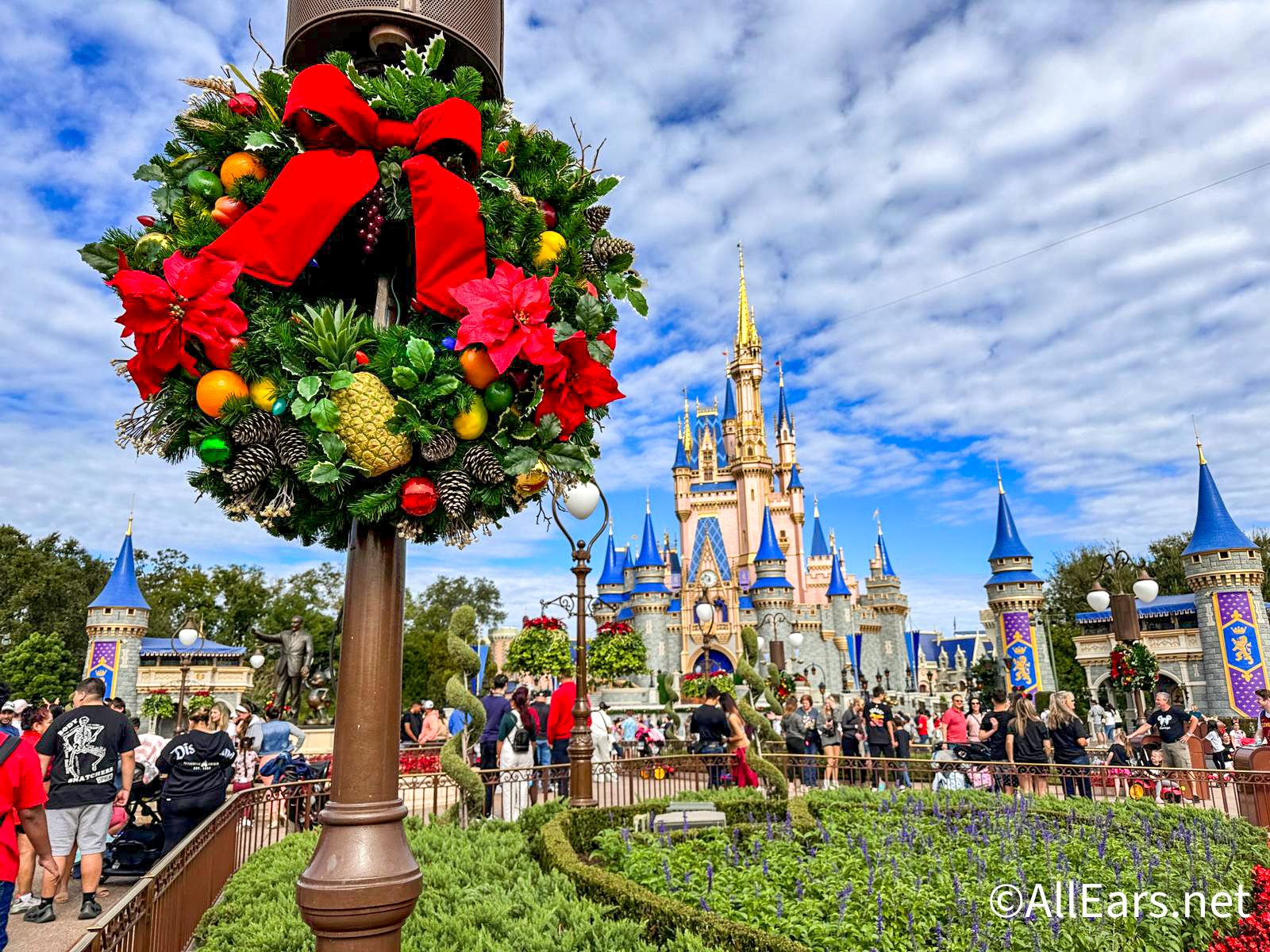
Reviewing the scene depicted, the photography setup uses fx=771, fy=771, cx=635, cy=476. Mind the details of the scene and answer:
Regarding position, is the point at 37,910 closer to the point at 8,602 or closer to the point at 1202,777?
the point at 1202,777

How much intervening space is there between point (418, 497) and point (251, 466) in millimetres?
461

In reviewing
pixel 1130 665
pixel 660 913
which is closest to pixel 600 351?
pixel 660 913

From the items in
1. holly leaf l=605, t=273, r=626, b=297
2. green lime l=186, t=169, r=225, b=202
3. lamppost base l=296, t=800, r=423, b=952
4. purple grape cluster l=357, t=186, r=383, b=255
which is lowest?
lamppost base l=296, t=800, r=423, b=952

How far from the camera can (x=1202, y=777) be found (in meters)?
10.3

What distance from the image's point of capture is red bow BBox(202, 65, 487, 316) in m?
2.09

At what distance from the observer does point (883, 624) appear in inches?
2351

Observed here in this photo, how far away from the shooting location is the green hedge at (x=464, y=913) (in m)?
3.88

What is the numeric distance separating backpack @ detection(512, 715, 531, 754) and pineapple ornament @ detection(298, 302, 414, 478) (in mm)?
9347

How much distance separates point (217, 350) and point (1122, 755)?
49.9 ft

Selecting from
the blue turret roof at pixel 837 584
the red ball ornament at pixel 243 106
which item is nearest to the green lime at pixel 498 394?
the red ball ornament at pixel 243 106

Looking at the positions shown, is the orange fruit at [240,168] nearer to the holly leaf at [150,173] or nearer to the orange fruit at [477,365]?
the holly leaf at [150,173]

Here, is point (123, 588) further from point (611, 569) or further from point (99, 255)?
point (99, 255)

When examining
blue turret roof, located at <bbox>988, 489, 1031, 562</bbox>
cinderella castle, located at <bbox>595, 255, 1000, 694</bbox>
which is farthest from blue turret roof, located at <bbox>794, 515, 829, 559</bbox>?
blue turret roof, located at <bbox>988, 489, 1031, 562</bbox>

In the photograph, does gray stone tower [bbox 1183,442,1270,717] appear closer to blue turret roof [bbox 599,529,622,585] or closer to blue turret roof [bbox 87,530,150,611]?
blue turret roof [bbox 599,529,622,585]
